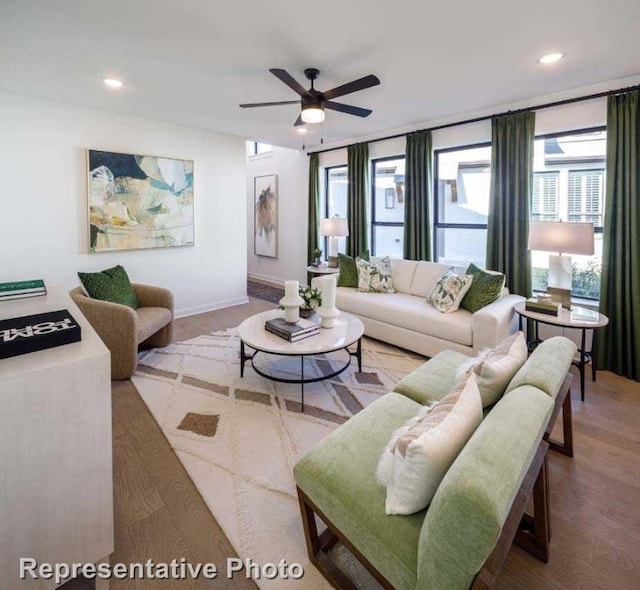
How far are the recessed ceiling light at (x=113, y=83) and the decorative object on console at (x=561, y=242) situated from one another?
3879mm

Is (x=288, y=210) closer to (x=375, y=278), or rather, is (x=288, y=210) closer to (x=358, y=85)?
(x=375, y=278)

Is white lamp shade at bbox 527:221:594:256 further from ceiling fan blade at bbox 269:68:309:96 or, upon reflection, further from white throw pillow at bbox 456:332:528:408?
ceiling fan blade at bbox 269:68:309:96

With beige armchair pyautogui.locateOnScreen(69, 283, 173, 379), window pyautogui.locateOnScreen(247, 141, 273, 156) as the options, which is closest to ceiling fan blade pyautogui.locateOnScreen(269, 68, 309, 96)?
beige armchair pyautogui.locateOnScreen(69, 283, 173, 379)

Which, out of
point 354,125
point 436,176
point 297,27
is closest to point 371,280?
point 436,176

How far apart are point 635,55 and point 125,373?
4.75 metres

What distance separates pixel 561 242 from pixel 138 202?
4.49 m

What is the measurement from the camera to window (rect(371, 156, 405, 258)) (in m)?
5.29

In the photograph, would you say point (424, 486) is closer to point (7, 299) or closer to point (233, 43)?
point (7, 299)

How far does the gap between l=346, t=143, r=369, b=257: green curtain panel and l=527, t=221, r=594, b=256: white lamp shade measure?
2620 mm

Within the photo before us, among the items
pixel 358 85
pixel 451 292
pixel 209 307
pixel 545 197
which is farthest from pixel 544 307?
pixel 209 307

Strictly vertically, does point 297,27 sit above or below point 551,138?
above

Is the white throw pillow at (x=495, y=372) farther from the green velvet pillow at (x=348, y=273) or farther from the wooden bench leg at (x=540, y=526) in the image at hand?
the green velvet pillow at (x=348, y=273)

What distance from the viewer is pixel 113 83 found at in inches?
128

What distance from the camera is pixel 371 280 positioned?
4391 millimetres
